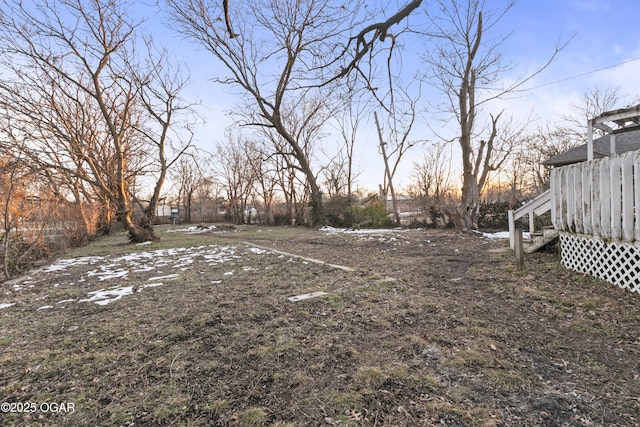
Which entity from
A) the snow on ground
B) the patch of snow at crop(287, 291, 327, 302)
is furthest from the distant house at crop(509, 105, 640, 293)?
the snow on ground

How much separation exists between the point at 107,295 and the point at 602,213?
698 centimetres

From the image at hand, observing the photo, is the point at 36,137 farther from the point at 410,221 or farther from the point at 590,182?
the point at 410,221

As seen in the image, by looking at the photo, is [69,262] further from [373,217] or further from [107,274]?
[373,217]

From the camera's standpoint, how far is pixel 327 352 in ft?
7.83

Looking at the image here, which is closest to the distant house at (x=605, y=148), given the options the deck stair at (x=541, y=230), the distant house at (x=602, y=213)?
the deck stair at (x=541, y=230)

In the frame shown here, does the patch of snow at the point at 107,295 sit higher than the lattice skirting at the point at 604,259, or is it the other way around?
the lattice skirting at the point at 604,259

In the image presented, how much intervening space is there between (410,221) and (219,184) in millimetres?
21117

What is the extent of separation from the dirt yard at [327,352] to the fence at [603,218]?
0.30 meters

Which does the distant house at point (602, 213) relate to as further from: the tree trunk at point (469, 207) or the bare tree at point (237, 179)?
the bare tree at point (237, 179)

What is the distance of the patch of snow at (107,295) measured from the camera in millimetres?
4060

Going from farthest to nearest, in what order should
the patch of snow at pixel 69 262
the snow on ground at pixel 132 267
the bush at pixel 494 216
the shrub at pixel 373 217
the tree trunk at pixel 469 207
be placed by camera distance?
the shrub at pixel 373 217 < the bush at pixel 494 216 < the tree trunk at pixel 469 207 < the patch of snow at pixel 69 262 < the snow on ground at pixel 132 267

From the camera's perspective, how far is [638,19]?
6727mm

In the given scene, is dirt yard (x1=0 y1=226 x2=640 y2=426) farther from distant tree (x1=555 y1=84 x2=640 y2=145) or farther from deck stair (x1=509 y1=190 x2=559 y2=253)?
distant tree (x1=555 y1=84 x2=640 y2=145)

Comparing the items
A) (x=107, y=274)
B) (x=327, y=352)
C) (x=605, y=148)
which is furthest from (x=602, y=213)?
(x=605, y=148)
